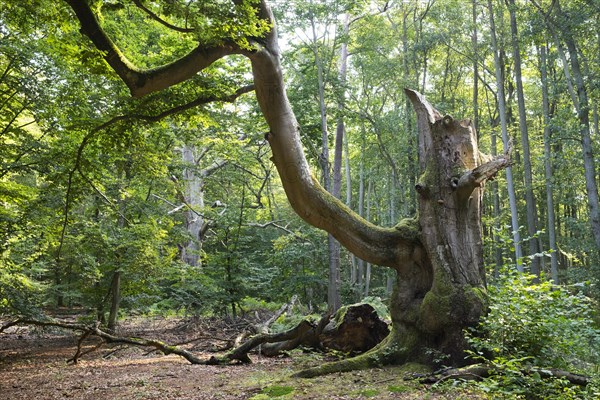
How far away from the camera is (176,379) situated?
21.6 feet

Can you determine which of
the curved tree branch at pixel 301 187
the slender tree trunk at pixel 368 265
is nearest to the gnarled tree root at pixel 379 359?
the curved tree branch at pixel 301 187

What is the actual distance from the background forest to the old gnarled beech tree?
0.58 metres

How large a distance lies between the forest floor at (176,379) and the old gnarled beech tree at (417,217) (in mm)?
755

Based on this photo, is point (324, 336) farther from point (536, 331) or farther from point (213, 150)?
point (213, 150)

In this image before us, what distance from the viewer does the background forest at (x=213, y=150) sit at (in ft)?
23.7

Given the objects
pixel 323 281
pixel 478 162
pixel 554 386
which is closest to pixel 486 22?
pixel 323 281

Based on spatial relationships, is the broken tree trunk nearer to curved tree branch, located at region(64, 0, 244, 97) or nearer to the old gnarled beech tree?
the old gnarled beech tree

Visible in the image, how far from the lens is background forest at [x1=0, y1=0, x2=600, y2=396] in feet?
23.7

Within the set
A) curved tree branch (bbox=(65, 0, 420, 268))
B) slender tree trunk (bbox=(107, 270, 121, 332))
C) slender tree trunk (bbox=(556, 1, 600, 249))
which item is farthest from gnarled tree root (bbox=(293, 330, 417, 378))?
slender tree trunk (bbox=(556, 1, 600, 249))

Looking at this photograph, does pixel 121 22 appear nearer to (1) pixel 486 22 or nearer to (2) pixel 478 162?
(2) pixel 478 162

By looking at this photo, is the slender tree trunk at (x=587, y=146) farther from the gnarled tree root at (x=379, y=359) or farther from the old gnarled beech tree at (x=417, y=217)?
the gnarled tree root at (x=379, y=359)

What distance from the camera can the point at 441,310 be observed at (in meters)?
5.97

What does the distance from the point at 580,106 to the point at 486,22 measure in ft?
26.7

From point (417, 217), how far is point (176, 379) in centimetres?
442
